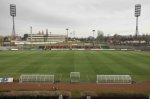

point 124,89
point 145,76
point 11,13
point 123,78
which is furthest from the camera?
point 11,13

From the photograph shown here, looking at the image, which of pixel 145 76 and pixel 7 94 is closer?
pixel 7 94

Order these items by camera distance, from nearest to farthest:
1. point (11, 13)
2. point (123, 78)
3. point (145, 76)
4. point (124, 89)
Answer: point (124, 89) < point (123, 78) < point (145, 76) < point (11, 13)

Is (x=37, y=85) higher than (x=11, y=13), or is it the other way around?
(x=11, y=13)

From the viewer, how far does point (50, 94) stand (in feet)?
75.9

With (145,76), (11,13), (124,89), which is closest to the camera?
(124,89)

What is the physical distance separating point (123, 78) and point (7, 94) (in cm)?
1386

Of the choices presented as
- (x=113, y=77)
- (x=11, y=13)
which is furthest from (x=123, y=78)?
(x=11, y=13)

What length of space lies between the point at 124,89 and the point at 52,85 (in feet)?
23.7

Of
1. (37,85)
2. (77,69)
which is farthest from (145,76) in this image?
(37,85)

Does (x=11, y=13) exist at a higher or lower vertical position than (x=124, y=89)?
higher

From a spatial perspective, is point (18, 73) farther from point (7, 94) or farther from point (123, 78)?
point (7, 94)

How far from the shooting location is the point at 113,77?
32500 millimetres

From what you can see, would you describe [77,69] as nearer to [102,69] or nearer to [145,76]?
[102,69]

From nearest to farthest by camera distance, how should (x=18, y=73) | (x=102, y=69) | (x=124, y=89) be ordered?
(x=124, y=89) → (x=18, y=73) → (x=102, y=69)
